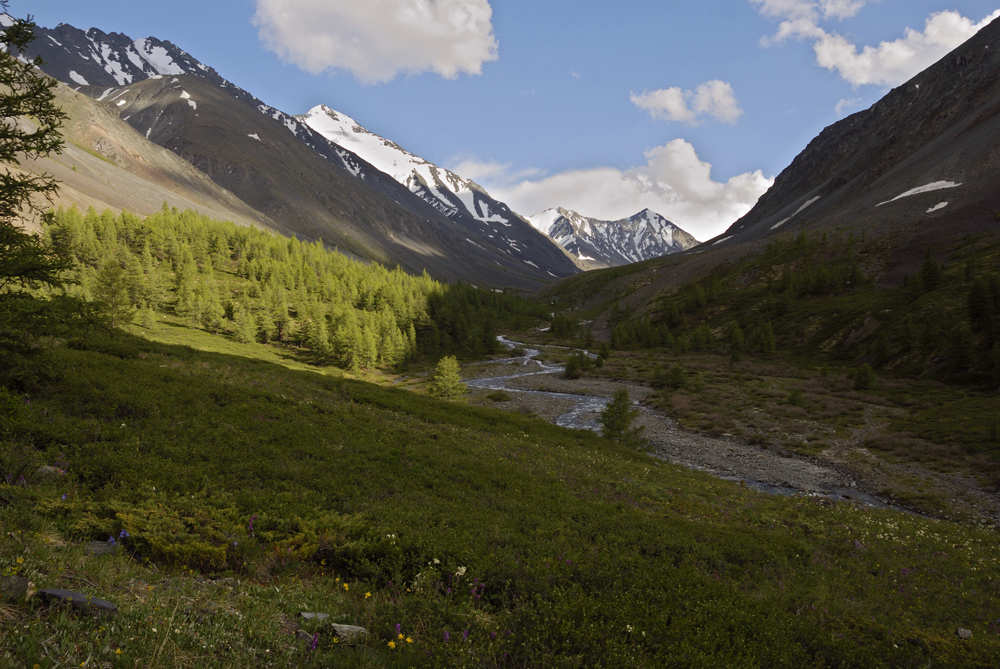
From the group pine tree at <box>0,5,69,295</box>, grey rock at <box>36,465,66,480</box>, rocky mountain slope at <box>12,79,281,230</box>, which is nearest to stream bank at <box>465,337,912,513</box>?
grey rock at <box>36,465,66,480</box>

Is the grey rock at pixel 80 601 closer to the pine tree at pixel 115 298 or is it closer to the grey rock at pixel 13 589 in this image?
the grey rock at pixel 13 589

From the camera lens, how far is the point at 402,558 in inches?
346

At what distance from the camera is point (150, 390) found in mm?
16984

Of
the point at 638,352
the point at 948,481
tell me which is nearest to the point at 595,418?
the point at 948,481

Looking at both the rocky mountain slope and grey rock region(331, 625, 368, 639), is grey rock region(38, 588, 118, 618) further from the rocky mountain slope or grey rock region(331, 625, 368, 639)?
the rocky mountain slope

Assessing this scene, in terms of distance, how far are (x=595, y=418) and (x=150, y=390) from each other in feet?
139

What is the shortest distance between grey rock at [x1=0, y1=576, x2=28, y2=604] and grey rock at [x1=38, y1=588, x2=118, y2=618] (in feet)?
0.53

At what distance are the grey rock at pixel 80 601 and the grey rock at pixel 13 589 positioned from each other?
16 cm

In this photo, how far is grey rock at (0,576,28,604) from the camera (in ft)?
15.5

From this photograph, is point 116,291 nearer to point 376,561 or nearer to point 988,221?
point 376,561

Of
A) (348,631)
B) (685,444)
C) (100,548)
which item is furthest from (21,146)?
(685,444)

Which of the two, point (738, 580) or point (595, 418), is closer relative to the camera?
point (738, 580)

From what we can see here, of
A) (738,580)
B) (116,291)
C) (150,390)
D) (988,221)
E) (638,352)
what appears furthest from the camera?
(638,352)

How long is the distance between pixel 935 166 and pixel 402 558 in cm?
18376
